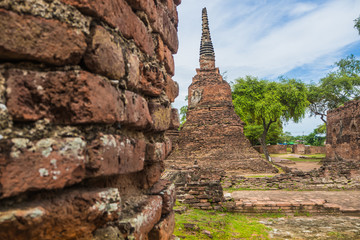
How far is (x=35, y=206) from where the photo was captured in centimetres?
90

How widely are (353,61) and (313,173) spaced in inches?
756

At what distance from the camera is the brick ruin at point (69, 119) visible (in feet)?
2.89

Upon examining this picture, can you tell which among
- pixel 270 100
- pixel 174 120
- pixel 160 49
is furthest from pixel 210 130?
pixel 160 49

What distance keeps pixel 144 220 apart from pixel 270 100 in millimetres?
21812

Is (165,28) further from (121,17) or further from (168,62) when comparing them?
(121,17)

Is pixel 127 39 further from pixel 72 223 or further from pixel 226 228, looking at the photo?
pixel 226 228

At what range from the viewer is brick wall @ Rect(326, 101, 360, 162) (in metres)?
17.3

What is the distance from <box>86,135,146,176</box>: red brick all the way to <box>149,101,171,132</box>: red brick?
305mm

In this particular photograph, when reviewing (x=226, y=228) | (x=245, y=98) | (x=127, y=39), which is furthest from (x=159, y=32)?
(x=245, y=98)

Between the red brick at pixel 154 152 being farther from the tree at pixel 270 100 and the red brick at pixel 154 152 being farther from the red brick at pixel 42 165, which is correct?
the tree at pixel 270 100

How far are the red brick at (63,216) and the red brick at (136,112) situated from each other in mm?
367

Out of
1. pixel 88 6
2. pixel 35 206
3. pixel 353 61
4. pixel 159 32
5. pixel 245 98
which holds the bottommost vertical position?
pixel 35 206

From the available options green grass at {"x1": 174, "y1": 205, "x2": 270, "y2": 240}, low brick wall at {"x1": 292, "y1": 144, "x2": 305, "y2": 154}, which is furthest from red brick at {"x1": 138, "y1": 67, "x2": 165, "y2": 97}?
low brick wall at {"x1": 292, "y1": 144, "x2": 305, "y2": 154}

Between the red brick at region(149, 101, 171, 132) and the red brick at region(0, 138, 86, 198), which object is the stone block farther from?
the red brick at region(0, 138, 86, 198)
